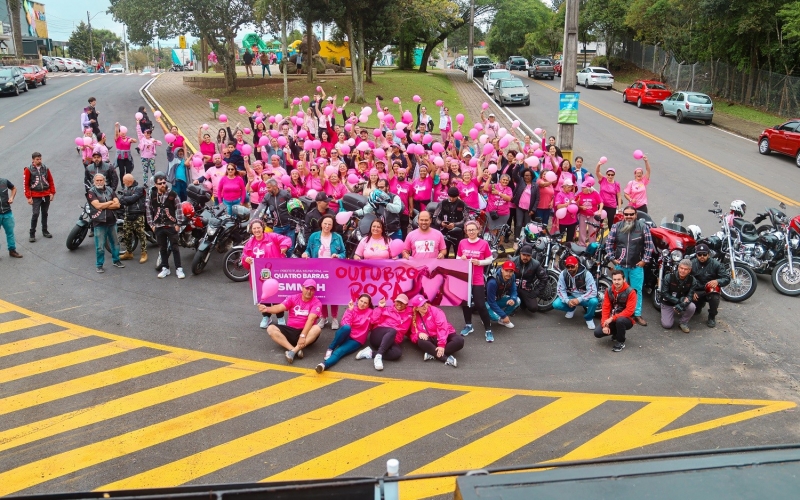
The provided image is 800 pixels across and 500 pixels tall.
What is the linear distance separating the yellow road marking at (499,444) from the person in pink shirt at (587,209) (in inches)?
221

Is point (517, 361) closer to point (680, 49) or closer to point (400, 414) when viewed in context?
point (400, 414)

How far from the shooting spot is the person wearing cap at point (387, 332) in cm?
936

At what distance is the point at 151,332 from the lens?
10.3 meters

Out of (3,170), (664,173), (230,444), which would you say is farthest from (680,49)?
(230,444)

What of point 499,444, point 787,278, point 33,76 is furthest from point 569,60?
point 33,76

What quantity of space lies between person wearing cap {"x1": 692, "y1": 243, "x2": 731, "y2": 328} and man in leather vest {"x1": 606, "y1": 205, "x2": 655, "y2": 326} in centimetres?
79

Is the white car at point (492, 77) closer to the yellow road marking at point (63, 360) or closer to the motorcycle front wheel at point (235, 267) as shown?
the motorcycle front wheel at point (235, 267)

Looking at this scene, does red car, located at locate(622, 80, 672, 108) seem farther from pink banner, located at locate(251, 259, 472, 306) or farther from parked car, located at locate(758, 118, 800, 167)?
pink banner, located at locate(251, 259, 472, 306)

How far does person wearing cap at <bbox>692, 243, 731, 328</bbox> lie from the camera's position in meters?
10.6

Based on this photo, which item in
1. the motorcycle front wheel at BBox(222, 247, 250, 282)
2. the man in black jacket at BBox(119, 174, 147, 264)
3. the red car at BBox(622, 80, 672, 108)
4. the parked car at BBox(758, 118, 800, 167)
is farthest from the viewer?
the red car at BBox(622, 80, 672, 108)

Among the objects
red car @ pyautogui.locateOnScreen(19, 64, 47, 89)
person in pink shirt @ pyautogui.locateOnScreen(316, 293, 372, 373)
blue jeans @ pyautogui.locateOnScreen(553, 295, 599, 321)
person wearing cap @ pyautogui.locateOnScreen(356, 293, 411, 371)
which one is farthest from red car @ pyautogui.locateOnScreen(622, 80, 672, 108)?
red car @ pyautogui.locateOnScreen(19, 64, 47, 89)

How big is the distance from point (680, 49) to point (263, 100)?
28.5m

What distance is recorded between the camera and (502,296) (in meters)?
10.6

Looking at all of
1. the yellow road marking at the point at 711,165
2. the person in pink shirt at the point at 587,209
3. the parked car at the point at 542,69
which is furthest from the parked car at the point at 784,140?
the parked car at the point at 542,69
